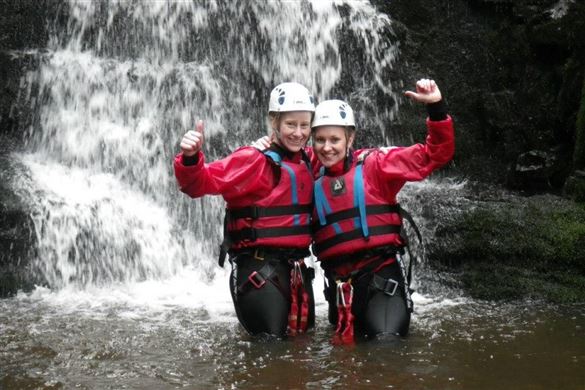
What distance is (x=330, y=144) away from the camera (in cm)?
529

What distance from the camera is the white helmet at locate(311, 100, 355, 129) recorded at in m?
5.24

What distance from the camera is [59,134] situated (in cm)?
927

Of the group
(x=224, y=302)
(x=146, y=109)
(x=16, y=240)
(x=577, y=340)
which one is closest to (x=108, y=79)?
(x=146, y=109)

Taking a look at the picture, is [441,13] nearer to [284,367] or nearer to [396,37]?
[396,37]

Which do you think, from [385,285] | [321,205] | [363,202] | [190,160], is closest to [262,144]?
[321,205]

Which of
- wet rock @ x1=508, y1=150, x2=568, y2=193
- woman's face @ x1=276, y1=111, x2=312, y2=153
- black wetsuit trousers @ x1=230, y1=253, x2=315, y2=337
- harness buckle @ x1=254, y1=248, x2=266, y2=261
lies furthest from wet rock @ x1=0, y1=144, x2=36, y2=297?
wet rock @ x1=508, y1=150, x2=568, y2=193

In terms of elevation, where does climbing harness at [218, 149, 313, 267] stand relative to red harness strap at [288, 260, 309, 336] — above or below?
above

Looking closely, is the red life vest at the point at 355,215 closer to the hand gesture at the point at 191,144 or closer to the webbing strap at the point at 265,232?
the webbing strap at the point at 265,232

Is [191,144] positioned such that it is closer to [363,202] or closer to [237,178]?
[237,178]

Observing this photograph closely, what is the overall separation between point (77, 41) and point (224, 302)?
196 inches

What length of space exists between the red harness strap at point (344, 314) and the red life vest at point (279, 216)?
446 millimetres

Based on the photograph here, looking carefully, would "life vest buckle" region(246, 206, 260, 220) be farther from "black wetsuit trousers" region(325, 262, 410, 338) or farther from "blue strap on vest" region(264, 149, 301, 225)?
"black wetsuit trousers" region(325, 262, 410, 338)

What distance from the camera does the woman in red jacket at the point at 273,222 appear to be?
5.24m

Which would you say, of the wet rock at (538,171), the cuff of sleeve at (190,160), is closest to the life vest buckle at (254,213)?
the cuff of sleeve at (190,160)
